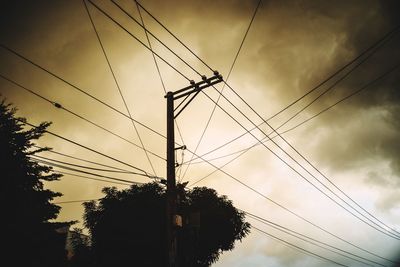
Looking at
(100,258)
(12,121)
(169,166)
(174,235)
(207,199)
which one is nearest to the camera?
(174,235)

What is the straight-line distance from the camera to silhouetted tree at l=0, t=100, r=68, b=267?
13.0 metres

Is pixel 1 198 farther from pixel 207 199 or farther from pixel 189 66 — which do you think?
pixel 207 199

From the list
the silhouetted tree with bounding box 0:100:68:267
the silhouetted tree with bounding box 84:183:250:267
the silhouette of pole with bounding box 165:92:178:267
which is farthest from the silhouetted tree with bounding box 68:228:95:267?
the silhouette of pole with bounding box 165:92:178:267

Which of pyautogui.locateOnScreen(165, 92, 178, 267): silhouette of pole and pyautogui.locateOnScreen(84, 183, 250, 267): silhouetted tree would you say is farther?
pyautogui.locateOnScreen(84, 183, 250, 267): silhouetted tree

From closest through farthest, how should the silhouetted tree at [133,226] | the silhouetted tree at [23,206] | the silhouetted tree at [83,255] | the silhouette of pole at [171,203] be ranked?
the silhouette of pole at [171,203]
the silhouetted tree at [23,206]
the silhouetted tree at [83,255]
the silhouetted tree at [133,226]

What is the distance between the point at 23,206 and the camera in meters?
13.9

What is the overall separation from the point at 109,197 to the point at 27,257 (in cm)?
1472

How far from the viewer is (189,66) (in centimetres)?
1036

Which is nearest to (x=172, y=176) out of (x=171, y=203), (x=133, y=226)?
(x=171, y=203)

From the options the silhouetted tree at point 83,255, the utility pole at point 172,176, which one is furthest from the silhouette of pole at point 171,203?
the silhouetted tree at point 83,255

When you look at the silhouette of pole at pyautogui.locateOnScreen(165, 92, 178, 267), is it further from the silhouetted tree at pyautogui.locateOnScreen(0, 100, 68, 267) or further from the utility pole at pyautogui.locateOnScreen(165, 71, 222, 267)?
the silhouetted tree at pyautogui.locateOnScreen(0, 100, 68, 267)

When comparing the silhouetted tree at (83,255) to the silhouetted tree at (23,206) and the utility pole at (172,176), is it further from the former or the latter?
the utility pole at (172,176)

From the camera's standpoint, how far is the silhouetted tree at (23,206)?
13023 mm


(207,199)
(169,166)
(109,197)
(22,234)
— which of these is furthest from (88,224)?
(169,166)
